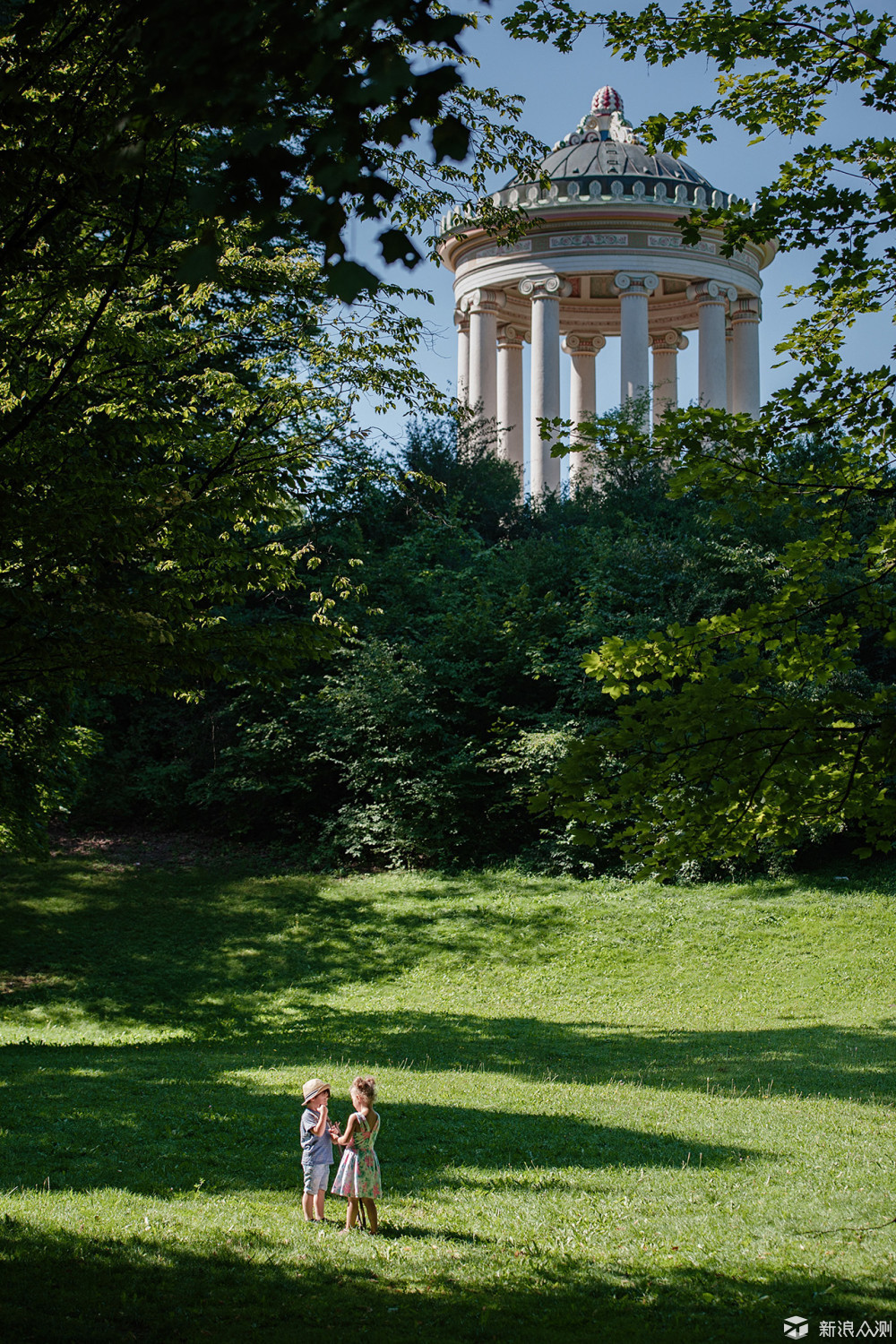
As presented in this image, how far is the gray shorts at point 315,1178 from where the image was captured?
7938 mm

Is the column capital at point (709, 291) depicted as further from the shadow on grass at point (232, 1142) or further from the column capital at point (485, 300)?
the shadow on grass at point (232, 1142)

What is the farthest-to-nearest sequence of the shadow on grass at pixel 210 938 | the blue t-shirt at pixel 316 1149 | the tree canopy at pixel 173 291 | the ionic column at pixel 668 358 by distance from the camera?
1. the ionic column at pixel 668 358
2. the shadow on grass at pixel 210 938
3. the blue t-shirt at pixel 316 1149
4. the tree canopy at pixel 173 291

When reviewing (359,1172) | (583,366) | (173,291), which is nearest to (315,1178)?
(359,1172)

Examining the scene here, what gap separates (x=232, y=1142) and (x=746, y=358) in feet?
114

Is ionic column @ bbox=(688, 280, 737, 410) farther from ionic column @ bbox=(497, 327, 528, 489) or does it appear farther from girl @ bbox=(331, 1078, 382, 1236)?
girl @ bbox=(331, 1078, 382, 1236)

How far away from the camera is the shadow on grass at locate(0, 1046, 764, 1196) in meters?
9.18

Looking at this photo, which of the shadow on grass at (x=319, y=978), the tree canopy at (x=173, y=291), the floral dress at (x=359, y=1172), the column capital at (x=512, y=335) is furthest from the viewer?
the column capital at (x=512, y=335)

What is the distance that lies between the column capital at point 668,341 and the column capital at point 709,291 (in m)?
6.14

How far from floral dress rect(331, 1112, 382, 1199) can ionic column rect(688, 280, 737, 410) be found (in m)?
31.4

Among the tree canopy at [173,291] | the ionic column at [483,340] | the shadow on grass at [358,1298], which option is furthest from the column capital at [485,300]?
the shadow on grass at [358,1298]

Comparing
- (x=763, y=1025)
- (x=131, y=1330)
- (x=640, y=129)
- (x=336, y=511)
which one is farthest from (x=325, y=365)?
(x=336, y=511)

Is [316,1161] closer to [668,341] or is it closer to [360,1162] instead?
[360,1162]

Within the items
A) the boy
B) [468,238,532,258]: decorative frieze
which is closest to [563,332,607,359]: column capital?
[468,238,532,258]: decorative frieze

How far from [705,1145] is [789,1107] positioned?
7.06 ft
